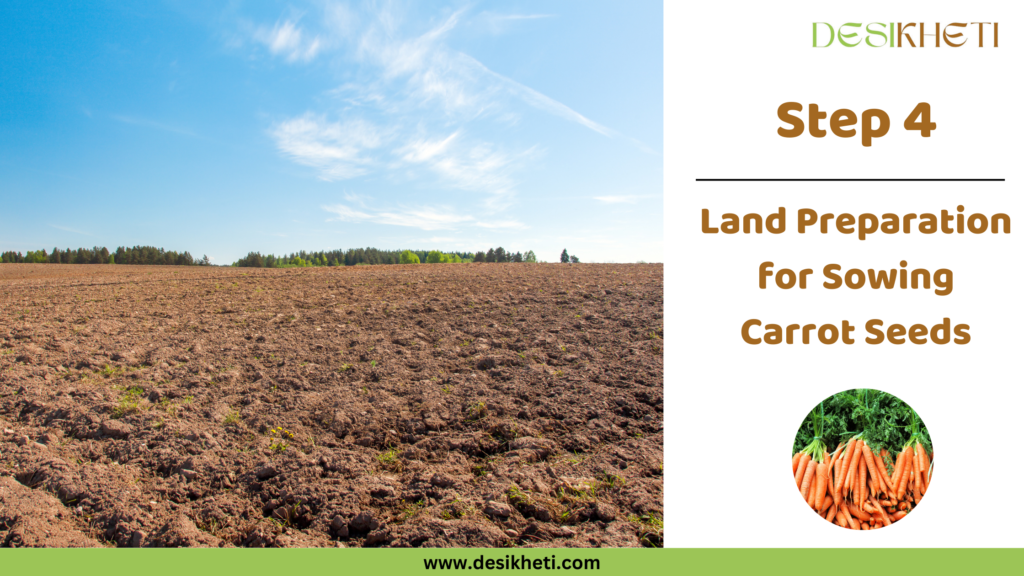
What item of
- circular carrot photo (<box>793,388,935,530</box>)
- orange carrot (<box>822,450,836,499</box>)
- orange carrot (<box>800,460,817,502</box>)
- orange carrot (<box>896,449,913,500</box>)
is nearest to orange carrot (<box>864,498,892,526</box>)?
circular carrot photo (<box>793,388,935,530</box>)

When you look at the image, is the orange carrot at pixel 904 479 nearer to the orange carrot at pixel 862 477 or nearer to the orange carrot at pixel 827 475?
the orange carrot at pixel 862 477

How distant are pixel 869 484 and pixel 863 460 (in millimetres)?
159

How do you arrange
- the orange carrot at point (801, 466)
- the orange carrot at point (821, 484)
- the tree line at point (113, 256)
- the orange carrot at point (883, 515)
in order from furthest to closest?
the tree line at point (113, 256) → the orange carrot at point (801, 466) → the orange carrot at point (821, 484) → the orange carrot at point (883, 515)

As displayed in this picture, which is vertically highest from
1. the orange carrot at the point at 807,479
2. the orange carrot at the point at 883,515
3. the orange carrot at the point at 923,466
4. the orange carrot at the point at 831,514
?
the orange carrot at the point at 923,466

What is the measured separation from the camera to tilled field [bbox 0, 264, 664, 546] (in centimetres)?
309

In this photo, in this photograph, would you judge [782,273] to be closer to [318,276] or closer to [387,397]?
[387,397]

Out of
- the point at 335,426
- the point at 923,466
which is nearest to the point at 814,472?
the point at 923,466

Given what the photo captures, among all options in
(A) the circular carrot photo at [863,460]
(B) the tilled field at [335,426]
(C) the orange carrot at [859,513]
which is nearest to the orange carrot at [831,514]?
(A) the circular carrot photo at [863,460]

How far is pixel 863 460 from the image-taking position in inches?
133

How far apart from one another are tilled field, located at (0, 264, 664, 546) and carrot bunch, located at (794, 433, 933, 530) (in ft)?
3.83

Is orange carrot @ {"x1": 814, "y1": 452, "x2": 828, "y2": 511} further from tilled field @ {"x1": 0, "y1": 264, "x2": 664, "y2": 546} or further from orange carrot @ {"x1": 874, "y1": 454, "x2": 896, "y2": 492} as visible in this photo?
tilled field @ {"x1": 0, "y1": 264, "x2": 664, "y2": 546}

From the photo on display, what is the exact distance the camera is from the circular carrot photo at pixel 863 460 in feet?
10.3

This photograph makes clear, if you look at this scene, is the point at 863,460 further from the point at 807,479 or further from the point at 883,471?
Answer: the point at 807,479

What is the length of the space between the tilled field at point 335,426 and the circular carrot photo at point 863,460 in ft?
3.57
